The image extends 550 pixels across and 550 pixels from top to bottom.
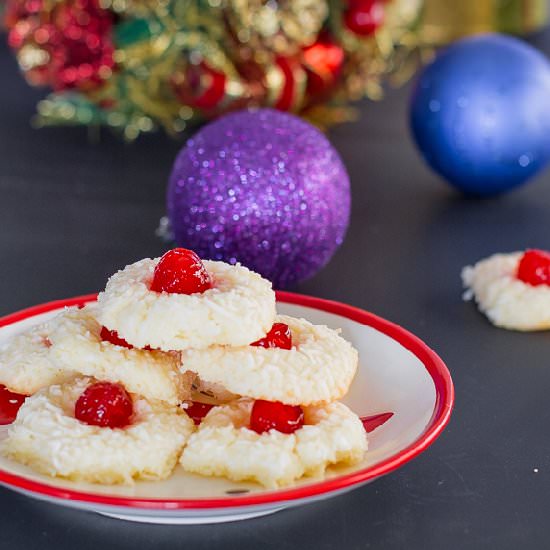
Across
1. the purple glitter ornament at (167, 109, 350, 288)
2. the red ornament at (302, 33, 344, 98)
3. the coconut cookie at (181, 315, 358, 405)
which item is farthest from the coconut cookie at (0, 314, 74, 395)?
the red ornament at (302, 33, 344, 98)

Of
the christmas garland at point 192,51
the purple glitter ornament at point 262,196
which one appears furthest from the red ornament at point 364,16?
the purple glitter ornament at point 262,196

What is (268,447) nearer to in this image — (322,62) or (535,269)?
(535,269)

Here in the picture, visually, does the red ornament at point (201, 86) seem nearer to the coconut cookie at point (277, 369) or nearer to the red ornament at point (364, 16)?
the red ornament at point (364, 16)

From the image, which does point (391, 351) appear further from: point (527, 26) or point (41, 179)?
point (527, 26)

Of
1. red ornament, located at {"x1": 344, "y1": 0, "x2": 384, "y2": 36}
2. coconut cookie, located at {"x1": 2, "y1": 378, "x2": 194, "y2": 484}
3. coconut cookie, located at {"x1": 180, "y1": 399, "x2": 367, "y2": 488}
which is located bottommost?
coconut cookie, located at {"x1": 2, "y1": 378, "x2": 194, "y2": 484}

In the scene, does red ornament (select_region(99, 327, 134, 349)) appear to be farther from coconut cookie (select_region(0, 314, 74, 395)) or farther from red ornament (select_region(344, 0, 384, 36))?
red ornament (select_region(344, 0, 384, 36))
